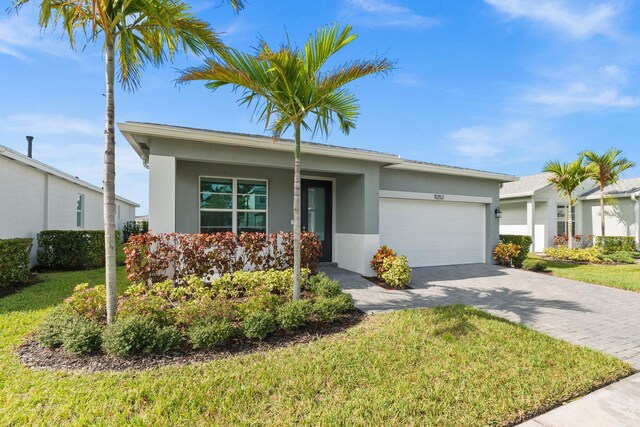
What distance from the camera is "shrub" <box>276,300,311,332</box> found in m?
4.20

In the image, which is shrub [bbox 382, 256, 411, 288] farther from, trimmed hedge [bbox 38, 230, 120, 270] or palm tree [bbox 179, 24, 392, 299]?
trimmed hedge [bbox 38, 230, 120, 270]

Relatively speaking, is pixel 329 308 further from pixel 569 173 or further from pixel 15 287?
pixel 569 173

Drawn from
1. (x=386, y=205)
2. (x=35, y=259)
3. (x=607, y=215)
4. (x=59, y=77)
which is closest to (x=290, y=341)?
(x=386, y=205)

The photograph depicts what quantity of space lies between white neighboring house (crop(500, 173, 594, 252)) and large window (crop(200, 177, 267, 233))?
14111mm

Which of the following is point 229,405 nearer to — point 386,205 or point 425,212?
point 386,205

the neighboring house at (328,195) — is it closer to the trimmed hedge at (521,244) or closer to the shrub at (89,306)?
the trimmed hedge at (521,244)

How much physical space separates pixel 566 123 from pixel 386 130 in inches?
317

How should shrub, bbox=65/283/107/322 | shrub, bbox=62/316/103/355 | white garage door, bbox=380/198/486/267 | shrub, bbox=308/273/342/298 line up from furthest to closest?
white garage door, bbox=380/198/486/267 → shrub, bbox=308/273/342/298 → shrub, bbox=65/283/107/322 → shrub, bbox=62/316/103/355

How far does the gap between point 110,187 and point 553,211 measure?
20.1 m

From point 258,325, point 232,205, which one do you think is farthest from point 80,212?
→ point 258,325

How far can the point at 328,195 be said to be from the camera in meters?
9.86

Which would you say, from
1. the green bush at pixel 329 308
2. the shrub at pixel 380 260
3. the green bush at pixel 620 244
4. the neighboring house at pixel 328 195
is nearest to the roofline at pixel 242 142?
the neighboring house at pixel 328 195

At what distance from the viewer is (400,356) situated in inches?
141

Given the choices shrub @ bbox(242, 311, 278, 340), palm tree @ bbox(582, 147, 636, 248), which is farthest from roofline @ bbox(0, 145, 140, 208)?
palm tree @ bbox(582, 147, 636, 248)
